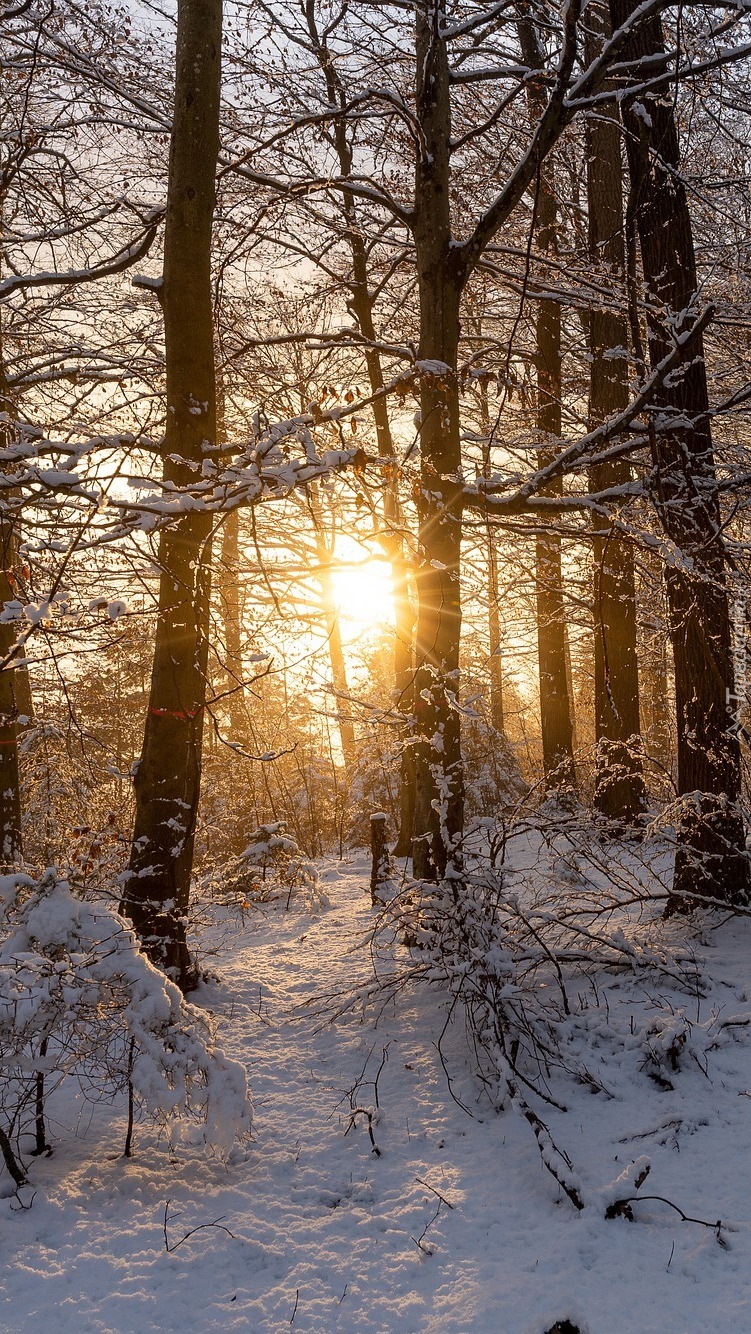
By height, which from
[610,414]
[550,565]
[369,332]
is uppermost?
[369,332]

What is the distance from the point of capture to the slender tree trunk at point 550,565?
8.96 metres

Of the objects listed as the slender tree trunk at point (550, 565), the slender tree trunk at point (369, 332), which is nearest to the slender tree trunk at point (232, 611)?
the slender tree trunk at point (369, 332)

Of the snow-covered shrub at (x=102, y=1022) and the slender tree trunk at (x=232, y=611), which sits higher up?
the slender tree trunk at (x=232, y=611)

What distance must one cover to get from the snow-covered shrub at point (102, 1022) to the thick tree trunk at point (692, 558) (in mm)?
3258

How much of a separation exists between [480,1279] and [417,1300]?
23cm

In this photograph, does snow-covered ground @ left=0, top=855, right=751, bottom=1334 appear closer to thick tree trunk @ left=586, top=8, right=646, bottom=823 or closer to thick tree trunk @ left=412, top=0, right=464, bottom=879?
thick tree trunk @ left=412, top=0, right=464, bottom=879

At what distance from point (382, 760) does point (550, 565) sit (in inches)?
161

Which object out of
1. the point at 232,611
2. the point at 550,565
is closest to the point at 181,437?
the point at 232,611

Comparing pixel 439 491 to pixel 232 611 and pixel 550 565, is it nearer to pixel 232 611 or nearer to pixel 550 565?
pixel 232 611

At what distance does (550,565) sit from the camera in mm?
9016

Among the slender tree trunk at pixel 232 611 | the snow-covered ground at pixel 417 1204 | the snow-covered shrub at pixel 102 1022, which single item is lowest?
the snow-covered ground at pixel 417 1204

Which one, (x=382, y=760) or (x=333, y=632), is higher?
(x=333, y=632)

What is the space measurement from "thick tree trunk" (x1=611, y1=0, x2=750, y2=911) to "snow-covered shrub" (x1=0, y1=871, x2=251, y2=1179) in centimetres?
326

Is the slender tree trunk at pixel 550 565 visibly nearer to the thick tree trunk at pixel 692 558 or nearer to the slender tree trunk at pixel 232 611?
the thick tree trunk at pixel 692 558
